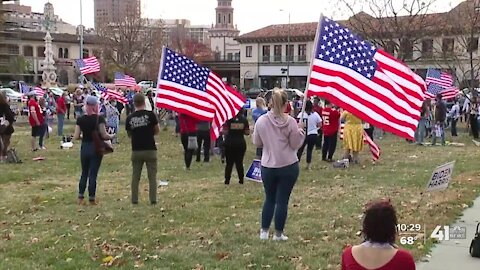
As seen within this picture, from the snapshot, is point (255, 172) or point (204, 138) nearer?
point (255, 172)

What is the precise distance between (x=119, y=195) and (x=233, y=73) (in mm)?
80914

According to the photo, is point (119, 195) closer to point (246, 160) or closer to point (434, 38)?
point (246, 160)

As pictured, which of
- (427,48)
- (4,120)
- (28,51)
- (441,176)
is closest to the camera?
(441,176)

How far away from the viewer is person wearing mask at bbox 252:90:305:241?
7.13 metres

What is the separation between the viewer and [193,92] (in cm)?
1328

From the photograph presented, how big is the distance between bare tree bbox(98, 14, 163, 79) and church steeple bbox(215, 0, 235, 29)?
9443 cm

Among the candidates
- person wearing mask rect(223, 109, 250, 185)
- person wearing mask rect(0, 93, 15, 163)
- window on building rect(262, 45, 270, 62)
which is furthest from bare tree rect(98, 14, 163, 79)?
person wearing mask rect(223, 109, 250, 185)

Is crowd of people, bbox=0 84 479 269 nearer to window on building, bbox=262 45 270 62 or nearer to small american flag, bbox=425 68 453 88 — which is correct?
small american flag, bbox=425 68 453 88

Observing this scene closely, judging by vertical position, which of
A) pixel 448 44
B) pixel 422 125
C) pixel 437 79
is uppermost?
pixel 448 44

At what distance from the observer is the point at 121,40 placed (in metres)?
54.1

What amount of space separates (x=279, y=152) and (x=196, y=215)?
2376 mm

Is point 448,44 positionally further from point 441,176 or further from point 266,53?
point 266,53

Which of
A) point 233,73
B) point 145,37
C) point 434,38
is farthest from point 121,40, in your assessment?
point 233,73

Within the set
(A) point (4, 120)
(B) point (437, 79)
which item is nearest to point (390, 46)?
(B) point (437, 79)
